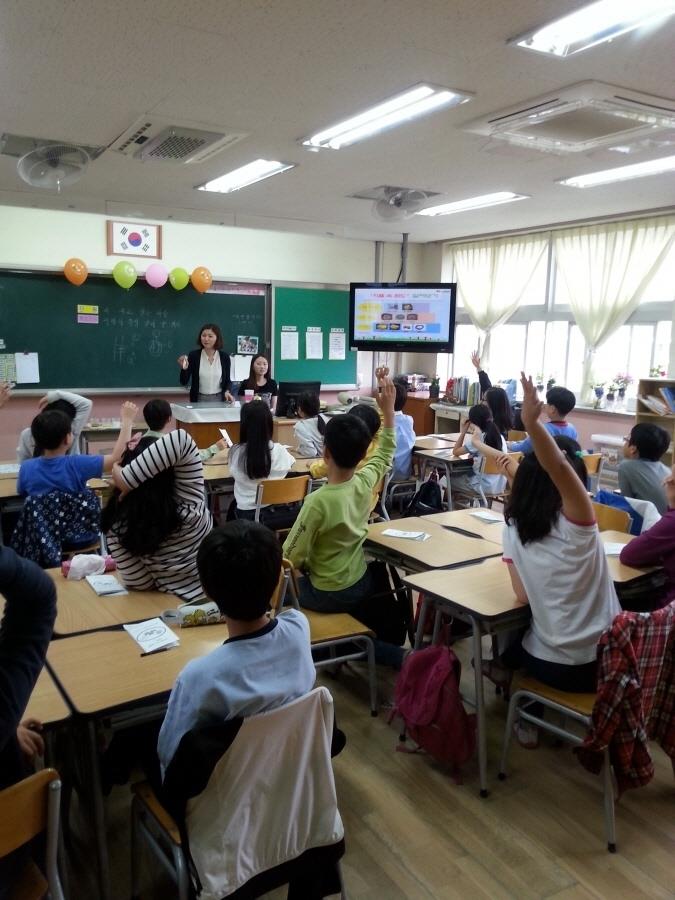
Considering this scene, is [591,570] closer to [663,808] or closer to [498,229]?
[663,808]

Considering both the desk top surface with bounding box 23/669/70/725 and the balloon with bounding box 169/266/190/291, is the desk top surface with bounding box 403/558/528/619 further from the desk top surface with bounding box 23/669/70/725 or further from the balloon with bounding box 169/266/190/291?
the balloon with bounding box 169/266/190/291

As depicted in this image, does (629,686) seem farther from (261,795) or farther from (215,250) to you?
(215,250)

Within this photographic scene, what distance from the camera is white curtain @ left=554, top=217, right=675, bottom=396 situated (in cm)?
670

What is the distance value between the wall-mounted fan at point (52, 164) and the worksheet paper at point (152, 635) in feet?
11.4

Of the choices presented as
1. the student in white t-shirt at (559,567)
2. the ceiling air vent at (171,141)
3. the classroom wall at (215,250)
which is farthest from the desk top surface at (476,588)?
the classroom wall at (215,250)

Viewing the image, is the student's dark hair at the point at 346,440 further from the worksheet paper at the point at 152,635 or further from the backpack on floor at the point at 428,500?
the backpack on floor at the point at 428,500

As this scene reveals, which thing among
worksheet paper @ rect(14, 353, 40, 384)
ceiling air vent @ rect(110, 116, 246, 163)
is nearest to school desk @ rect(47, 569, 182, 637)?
ceiling air vent @ rect(110, 116, 246, 163)

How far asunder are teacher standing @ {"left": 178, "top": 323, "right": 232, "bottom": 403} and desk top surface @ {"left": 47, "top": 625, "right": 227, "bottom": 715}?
4997 millimetres

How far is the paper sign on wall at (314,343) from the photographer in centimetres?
864

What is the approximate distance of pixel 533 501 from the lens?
2369mm

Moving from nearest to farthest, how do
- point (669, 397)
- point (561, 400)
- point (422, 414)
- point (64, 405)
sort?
point (64, 405), point (561, 400), point (669, 397), point (422, 414)

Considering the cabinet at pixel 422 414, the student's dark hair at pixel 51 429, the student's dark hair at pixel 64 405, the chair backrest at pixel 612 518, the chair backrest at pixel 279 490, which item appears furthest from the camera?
the cabinet at pixel 422 414

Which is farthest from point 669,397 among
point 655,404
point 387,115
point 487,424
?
point 387,115

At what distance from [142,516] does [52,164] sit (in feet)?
10.4
